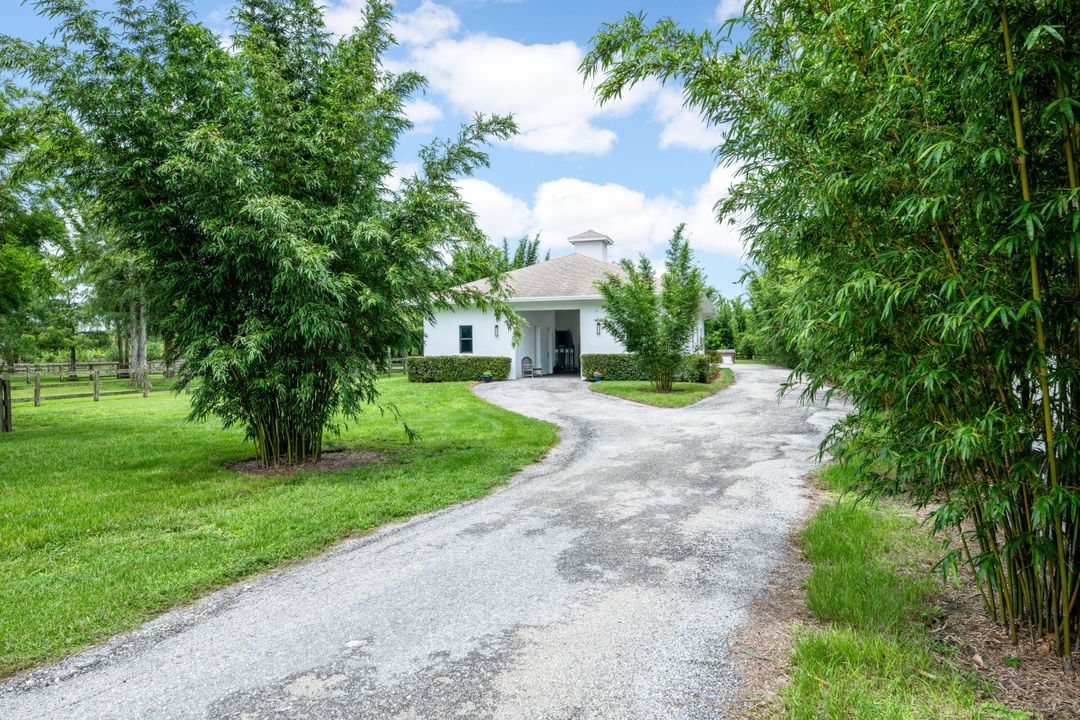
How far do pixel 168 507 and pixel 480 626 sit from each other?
3.78 metres

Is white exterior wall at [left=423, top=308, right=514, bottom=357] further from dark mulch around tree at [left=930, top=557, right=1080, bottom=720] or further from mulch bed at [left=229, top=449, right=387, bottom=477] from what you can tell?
dark mulch around tree at [left=930, top=557, right=1080, bottom=720]

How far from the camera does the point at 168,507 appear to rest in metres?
5.21

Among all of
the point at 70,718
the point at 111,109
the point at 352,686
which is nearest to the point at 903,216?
the point at 352,686

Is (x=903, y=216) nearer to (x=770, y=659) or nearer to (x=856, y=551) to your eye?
(x=770, y=659)

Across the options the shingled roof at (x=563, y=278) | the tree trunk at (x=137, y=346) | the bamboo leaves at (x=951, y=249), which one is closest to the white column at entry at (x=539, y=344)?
the shingled roof at (x=563, y=278)

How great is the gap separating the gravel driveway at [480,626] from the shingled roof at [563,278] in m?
13.6

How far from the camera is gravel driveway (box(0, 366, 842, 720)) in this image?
231cm

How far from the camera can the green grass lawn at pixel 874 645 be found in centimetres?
217

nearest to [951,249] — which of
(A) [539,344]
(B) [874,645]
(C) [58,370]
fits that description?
(B) [874,645]

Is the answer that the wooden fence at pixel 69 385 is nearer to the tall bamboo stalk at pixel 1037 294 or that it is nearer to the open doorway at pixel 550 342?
the open doorway at pixel 550 342

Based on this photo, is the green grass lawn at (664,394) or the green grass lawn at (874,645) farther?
the green grass lawn at (664,394)

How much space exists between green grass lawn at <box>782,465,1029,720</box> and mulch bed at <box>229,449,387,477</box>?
Result: 5054 mm

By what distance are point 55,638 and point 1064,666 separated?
14.8ft

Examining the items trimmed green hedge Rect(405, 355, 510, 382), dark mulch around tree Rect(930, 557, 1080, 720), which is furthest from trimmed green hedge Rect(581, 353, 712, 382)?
dark mulch around tree Rect(930, 557, 1080, 720)
